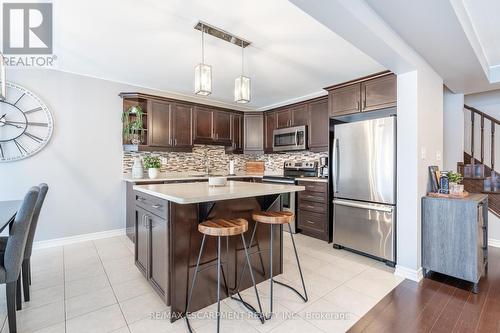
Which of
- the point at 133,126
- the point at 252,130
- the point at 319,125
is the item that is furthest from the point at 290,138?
the point at 133,126

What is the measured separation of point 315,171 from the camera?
4.23 meters

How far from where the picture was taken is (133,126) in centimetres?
380

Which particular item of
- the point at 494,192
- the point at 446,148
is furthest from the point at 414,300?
the point at 446,148

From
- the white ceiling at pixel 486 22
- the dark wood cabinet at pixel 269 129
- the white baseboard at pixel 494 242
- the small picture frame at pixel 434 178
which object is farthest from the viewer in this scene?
the dark wood cabinet at pixel 269 129

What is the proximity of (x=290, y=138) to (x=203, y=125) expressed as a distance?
1628 millimetres

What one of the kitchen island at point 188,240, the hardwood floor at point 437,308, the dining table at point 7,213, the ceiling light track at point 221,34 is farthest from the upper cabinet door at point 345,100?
the dining table at point 7,213

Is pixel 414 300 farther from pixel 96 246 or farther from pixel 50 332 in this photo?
pixel 96 246

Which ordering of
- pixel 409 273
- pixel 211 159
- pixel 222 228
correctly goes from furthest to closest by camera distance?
pixel 211 159
pixel 409 273
pixel 222 228

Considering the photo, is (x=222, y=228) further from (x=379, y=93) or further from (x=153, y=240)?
(x=379, y=93)

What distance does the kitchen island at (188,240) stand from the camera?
1.80 metres

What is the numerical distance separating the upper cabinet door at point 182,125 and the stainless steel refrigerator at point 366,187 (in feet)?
8.08

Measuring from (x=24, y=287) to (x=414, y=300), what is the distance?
329 centimetres

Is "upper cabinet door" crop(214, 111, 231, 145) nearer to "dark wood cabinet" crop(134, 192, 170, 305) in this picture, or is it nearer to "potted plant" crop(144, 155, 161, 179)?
"potted plant" crop(144, 155, 161, 179)

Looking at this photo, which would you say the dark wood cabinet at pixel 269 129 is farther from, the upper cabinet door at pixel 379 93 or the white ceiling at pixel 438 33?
the white ceiling at pixel 438 33
